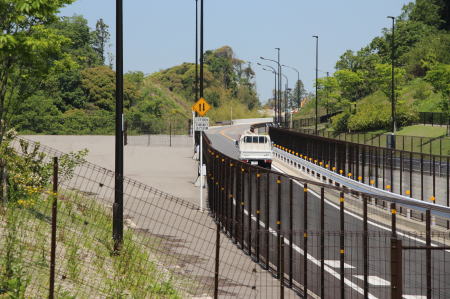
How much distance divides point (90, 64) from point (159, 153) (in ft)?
259

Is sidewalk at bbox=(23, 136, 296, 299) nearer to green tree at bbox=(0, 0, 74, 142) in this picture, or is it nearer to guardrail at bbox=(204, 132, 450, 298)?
guardrail at bbox=(204, 132, 450, 298)

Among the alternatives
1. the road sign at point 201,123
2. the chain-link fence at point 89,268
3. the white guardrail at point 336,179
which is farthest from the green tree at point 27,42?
the road sign at point 201,123

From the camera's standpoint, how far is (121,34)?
20.2 m

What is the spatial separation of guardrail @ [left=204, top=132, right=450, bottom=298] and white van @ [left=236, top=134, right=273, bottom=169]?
29.2 m

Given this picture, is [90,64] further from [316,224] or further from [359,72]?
[316,224]

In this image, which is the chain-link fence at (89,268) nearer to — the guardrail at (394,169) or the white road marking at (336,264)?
the white road marking at (336,264)

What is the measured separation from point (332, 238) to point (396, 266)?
7981mm

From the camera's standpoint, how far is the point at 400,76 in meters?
106

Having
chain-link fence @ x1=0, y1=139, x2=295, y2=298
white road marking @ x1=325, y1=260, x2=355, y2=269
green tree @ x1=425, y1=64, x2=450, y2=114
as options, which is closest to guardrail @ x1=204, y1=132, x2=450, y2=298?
white road marking @ x1=325, y1=260, x2=355, y2=269

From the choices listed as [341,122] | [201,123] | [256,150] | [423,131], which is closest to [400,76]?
[341,122]

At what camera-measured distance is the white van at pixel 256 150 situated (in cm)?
5306

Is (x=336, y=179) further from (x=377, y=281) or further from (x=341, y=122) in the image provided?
(x=341, y=122)

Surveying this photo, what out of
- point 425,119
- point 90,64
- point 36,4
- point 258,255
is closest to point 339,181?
point 258,255

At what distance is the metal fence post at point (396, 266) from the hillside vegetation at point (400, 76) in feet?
250
